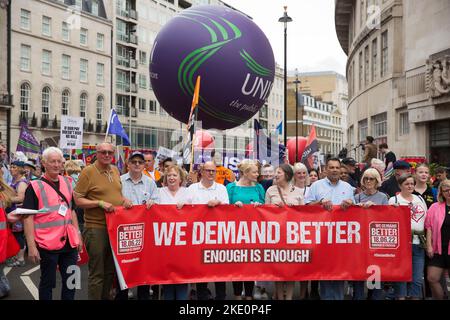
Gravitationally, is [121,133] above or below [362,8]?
below

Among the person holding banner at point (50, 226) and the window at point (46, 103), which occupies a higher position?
the window at point (46, 103)

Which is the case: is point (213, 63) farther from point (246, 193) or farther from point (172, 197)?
point (172, 197)

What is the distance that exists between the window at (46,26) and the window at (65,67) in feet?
8.81

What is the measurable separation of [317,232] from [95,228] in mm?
2537

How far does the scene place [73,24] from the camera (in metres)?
51.3

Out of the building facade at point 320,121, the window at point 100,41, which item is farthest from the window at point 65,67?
the building facade at point 320,121

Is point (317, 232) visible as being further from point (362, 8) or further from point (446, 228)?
point (362, 8)

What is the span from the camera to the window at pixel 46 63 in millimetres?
48062

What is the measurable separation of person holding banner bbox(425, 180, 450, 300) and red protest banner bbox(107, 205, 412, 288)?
249mm

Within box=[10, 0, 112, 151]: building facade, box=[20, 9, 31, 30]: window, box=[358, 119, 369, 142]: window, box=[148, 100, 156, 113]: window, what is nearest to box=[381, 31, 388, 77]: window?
box=[358, 119, 369, 142]: window

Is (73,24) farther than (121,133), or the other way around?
(73,24)

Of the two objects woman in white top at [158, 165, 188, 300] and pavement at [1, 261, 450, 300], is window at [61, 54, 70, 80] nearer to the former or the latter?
pavement at [1, 261, 450, 300]

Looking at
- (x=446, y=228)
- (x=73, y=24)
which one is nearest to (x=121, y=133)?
(x=446, y=228)

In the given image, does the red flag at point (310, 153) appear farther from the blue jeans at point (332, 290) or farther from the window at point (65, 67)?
the window at point (65, 67)
